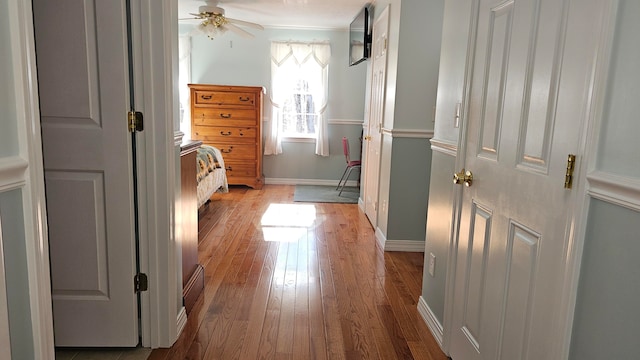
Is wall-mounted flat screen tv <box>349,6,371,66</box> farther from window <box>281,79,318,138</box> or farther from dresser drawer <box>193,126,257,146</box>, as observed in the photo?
dresser drawer <box>193,126,257,146</box>

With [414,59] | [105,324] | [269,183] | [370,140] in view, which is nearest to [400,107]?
[414,59]

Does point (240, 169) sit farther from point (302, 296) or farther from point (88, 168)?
point (88, 168)

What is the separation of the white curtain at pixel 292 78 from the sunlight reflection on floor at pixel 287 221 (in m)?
1.69

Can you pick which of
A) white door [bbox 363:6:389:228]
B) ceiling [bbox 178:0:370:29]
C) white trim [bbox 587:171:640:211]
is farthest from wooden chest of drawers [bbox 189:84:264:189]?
white trim [bbox 587:171:640:211]

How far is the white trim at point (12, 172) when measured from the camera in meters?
0.91

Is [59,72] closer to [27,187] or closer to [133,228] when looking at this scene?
[133,228]

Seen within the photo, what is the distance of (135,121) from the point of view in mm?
1788

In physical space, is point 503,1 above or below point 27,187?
above

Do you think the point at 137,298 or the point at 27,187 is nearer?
the point at 27,187

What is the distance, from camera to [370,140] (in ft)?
14.9

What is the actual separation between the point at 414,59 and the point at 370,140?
1349mm

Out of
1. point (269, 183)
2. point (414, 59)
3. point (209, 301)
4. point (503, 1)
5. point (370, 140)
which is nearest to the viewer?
point (503, 1)

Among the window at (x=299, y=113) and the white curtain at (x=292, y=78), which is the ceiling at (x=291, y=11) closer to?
the white curtain at (x=292, y=78)

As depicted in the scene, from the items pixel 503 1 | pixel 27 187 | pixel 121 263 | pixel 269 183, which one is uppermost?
pixel 503 1
